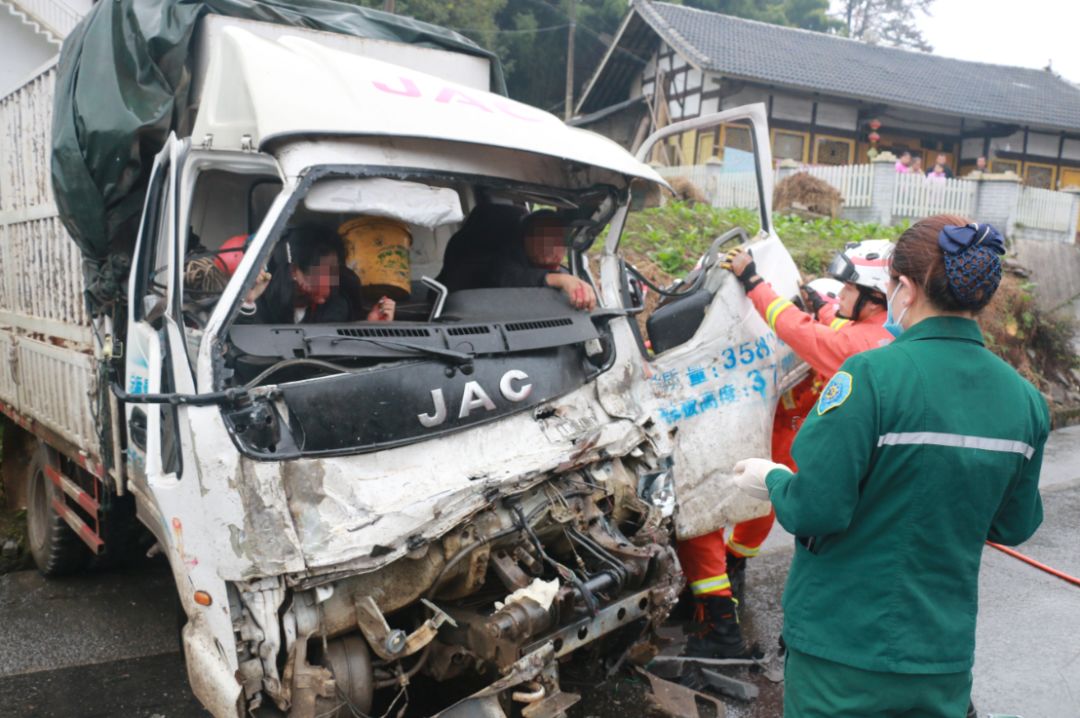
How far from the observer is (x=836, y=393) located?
202 centimetres

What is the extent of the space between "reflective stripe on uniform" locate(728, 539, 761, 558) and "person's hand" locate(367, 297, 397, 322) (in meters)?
2.27

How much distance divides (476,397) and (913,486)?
160 cm

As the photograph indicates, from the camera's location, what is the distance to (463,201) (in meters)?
4.61

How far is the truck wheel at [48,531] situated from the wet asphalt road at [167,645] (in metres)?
0.15

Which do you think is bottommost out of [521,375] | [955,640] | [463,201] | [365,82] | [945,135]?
[955,640]

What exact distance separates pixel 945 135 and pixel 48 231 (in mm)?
25711

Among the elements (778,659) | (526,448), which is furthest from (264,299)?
(778,659)

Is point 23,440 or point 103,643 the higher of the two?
point 23,440

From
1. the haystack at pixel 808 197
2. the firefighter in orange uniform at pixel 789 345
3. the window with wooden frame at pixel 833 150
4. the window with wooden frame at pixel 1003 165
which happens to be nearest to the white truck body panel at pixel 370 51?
the firefighter in orange uniform at pixel 789 345

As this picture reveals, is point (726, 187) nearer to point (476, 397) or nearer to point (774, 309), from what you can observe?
point (774, 309)

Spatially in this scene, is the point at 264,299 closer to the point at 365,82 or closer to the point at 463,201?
the point at 365,82

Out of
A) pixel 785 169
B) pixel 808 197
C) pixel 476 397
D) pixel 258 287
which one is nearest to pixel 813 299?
pixel 476 397

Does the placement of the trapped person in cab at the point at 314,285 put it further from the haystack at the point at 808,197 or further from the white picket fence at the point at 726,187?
the white picket fence at the point at 726,187

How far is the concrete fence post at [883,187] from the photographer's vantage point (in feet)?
49.0
